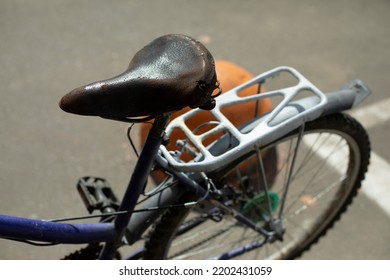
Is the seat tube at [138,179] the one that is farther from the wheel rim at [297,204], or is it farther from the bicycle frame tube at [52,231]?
the wheel rim at [297,204]

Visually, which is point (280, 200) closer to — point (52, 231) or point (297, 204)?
point (297, 204)

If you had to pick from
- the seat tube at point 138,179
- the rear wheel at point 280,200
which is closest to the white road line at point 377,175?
the rear wheel at point 280,200

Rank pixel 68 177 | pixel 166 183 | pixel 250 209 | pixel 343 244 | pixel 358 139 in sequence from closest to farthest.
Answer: pixel 166 183 → pixel 358 139 → pixel 250 209 → pixel 343 244 → pixel 68 177

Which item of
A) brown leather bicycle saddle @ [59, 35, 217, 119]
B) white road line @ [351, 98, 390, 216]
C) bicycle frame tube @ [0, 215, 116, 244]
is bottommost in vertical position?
white road line @ [351, 98, 390, 216]

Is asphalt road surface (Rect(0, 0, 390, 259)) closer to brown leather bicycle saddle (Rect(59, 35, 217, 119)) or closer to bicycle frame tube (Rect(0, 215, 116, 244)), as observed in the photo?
bicycle frame tube (Rect(0, 215, 116, 244))

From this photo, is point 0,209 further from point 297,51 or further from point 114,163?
point 297,51

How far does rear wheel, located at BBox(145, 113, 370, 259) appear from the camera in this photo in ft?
8.21

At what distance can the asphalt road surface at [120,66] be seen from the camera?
354cm

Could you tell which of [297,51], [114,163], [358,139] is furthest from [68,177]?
[297,51]

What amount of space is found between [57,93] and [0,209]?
1162 millimetres

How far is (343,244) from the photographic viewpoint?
11.1 ft

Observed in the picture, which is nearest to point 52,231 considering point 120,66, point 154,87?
point 154,87

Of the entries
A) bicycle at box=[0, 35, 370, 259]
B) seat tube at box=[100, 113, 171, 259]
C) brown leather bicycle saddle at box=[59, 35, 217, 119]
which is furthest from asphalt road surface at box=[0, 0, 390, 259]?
brown leather bicycle saddle at box=[59, 35, 217, 119]

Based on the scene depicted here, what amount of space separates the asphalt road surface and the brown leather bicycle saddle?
180 cm
